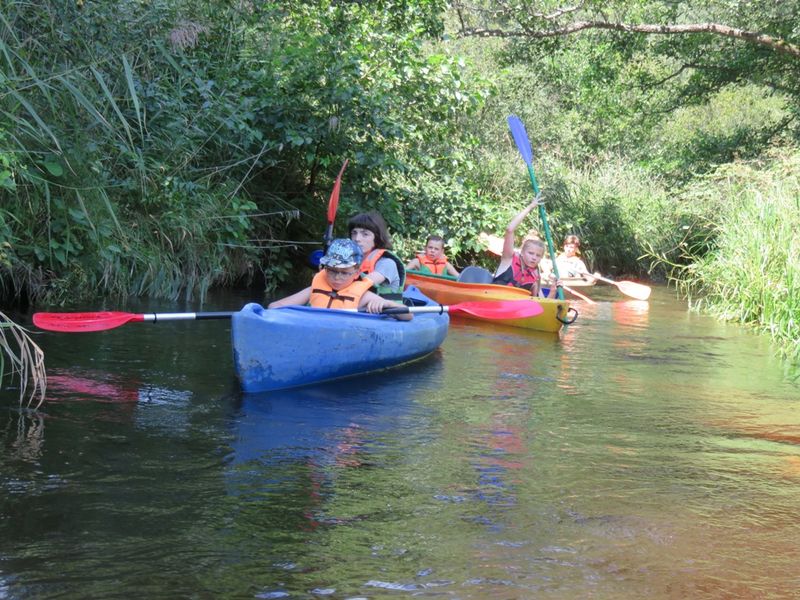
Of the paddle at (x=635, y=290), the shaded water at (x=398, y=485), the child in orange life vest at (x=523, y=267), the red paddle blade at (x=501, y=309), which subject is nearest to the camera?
the shaded water at (x=398, y=485)

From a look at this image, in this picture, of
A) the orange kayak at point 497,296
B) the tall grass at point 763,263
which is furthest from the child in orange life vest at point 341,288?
the tall grass at point 763,263

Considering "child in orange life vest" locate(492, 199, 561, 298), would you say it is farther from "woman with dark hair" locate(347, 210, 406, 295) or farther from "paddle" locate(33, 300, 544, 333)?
"woman with dark hair" locate(347, 210, 406, 295)

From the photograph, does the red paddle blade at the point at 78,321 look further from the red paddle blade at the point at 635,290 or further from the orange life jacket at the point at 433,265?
the red paddle blade at the point at 635,290

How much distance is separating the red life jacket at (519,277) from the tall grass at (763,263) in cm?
204

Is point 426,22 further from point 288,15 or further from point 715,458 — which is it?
point 715,458

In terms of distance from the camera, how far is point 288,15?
1291 centimetres

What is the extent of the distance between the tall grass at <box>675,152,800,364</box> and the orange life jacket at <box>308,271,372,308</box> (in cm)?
358

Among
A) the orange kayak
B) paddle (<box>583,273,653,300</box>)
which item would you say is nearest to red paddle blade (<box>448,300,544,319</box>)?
the orange kayak

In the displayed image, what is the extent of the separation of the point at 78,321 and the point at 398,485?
2437mm

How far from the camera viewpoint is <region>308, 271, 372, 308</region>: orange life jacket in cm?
645

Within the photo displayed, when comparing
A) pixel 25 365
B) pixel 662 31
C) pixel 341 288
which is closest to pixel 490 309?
pixel 341 288

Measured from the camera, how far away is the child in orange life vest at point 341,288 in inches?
246

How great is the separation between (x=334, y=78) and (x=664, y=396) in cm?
614

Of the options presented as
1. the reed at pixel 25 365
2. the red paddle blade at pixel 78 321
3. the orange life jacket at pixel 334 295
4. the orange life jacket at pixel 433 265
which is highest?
the orange life jacket at pixel 433 265
